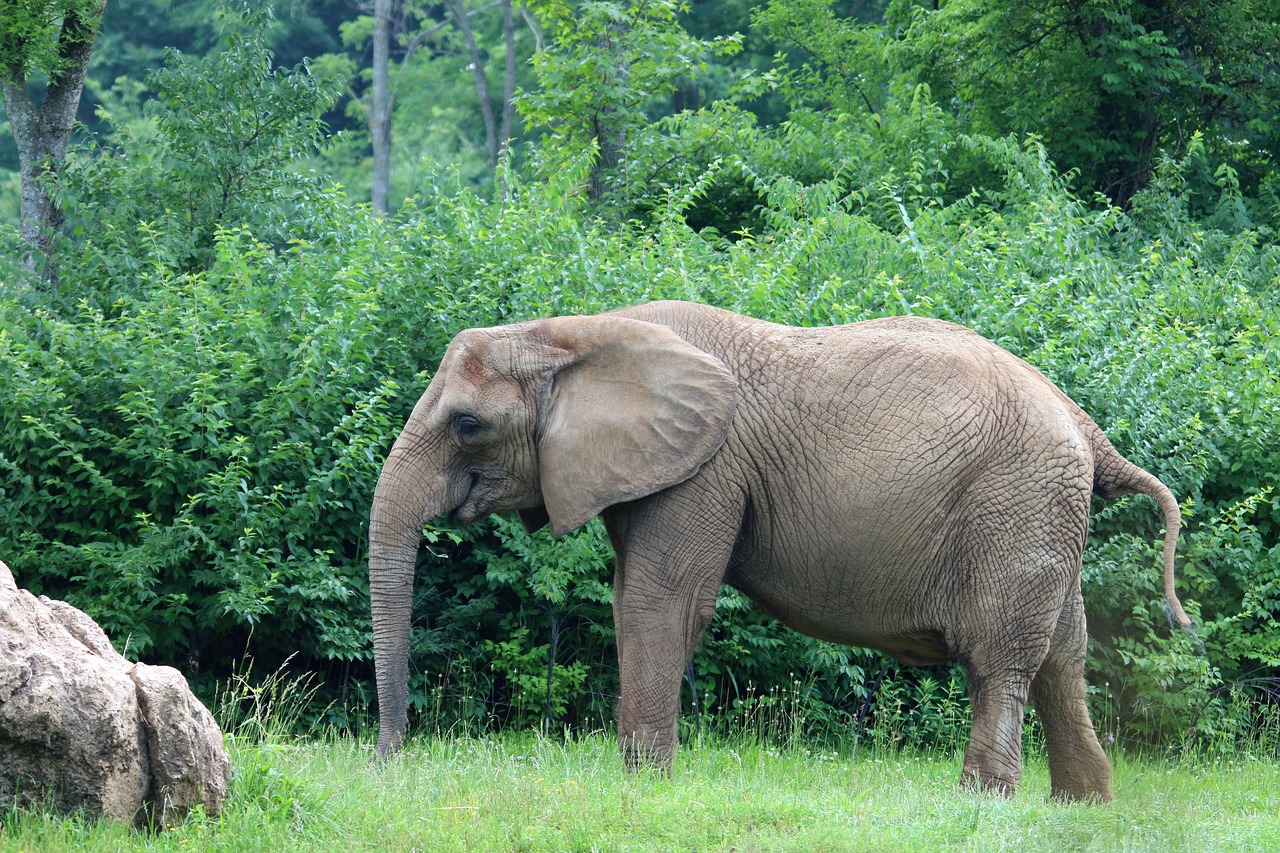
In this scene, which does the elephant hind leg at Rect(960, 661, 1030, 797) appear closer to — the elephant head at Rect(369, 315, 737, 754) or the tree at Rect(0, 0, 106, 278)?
the elephant head at Rect(369, 315, 737, 754)

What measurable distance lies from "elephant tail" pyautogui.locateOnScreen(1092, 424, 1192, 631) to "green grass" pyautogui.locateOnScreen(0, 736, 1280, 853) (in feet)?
3.74

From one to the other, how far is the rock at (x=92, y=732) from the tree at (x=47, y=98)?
7600 millimetres

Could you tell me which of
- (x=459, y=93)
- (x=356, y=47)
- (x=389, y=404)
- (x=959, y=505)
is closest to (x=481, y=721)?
(x=389, y=404)

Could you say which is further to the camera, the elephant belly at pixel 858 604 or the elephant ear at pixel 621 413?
the elephant belly at pixel 858 604

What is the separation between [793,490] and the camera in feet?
24.5

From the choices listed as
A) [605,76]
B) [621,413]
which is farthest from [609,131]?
[621,413]

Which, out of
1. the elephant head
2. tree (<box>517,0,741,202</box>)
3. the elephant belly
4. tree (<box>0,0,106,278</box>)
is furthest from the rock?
tree (<box>517,0,741,202</box>)

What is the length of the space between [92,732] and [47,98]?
1013cm

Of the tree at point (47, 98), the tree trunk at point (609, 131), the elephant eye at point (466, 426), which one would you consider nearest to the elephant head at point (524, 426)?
the elephant eye at point (466, 426)

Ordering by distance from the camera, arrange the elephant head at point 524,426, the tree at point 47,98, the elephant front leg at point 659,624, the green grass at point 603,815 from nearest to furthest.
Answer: the green grass at point 603,815 < the elephant front leg at point 659,624 < the elephant head at point 524,426 < the tree at point 47,98

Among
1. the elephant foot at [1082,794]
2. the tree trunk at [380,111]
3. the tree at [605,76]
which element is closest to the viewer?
the elephant foot at [1082,794]

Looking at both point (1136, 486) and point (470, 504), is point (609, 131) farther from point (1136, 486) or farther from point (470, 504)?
point (1136, 486)

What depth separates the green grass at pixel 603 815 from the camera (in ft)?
19.1

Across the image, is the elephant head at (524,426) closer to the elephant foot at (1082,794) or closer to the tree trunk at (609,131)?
the elephant foot at (1082,794)
